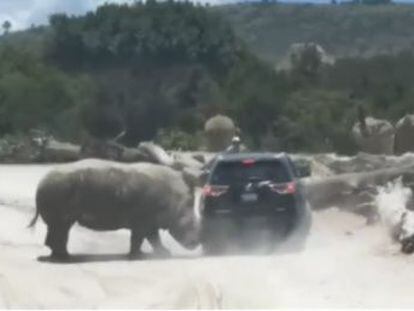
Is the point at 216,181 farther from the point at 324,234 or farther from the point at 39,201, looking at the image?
the point at 324,234

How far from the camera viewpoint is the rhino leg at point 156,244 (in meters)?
24.9

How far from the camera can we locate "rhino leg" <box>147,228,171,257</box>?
2494 centimetres

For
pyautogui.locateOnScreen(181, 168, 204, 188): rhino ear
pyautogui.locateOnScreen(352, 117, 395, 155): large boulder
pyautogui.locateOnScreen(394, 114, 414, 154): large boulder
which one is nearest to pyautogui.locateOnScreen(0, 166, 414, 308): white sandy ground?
pyautogui.locateOnScreen(181, 168, 204, 188): rhino ear

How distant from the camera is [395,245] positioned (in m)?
24.1

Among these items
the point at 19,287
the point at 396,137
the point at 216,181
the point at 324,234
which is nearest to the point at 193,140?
the point at 396,137

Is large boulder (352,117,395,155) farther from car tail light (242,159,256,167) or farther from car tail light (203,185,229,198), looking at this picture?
car tail light (203,185,229,198)

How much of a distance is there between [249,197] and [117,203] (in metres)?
2.37

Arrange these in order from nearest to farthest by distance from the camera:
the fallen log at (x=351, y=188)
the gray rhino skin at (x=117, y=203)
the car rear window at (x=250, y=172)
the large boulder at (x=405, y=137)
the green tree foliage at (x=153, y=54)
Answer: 1. the gray rhino skin at (x=117, y=203)
2. the car rear window at (x=250, y=172)
3. the fallen log at (x=351, y=188)
4. the large boulder at (x=405, y=137)
5. the green tree foliage at (x=153, y=54)

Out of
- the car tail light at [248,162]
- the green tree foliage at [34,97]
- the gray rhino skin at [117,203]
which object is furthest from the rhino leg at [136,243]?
the green tree foliage at [34,97]

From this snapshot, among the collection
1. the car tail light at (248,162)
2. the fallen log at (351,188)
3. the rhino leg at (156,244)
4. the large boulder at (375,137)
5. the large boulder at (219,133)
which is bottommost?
the large boulder at (219,133)

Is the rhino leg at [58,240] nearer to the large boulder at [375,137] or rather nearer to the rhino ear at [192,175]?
the rhino ear at [192,175]

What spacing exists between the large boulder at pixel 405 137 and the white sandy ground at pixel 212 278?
17945 mm

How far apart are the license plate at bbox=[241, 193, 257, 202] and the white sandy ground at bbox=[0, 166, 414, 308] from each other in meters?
1.16

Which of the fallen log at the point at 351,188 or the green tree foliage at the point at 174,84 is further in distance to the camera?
the green tree foliage at the point at 174,84
